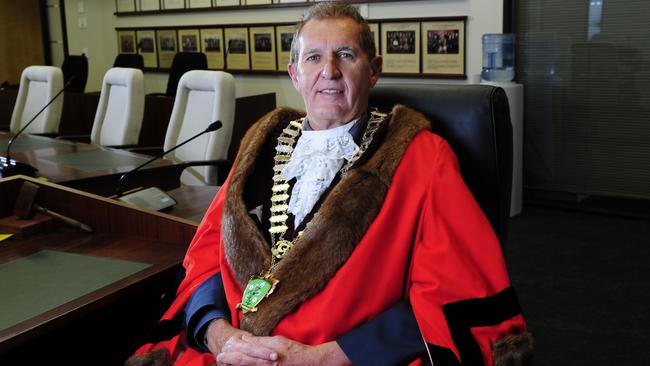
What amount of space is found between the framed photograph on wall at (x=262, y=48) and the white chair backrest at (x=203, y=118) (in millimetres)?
2396

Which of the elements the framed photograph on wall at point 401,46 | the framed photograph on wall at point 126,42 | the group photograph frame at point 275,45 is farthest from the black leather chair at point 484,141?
the framed photograph on wall at point 126,42

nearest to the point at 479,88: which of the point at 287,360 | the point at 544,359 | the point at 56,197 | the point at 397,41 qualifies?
the point at 287,360

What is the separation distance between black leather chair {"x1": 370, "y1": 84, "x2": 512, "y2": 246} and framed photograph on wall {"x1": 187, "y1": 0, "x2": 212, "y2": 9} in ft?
17.0

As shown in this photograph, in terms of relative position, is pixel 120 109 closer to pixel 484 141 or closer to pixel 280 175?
pixel 280 175

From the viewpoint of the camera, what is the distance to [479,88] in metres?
1.42

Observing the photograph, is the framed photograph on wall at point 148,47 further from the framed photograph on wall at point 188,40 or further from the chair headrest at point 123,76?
the chair headrest at point 123,76

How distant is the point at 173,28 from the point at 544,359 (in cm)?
523

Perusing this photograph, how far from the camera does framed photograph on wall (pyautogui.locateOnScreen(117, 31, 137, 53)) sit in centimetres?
703

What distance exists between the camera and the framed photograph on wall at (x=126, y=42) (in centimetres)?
703

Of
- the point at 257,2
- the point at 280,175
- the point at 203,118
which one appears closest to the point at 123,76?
the point at 203,118

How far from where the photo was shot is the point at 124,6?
7.02 m

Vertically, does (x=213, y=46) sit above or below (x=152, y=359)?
above

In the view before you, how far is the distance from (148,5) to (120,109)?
2955 millimetres

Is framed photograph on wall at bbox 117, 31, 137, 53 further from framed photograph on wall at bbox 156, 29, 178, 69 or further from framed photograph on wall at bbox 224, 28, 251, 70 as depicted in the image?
framed photograph on wall at bbox 224, 28, 251, 70
